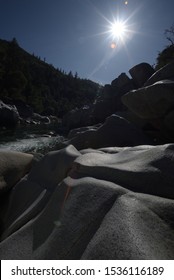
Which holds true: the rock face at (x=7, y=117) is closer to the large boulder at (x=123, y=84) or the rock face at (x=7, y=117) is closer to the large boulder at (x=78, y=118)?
the large boulder at (x=78, y=118)

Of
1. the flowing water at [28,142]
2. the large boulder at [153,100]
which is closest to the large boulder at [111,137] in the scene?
the large boulder at [153,100]

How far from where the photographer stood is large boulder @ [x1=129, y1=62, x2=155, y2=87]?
28.0m

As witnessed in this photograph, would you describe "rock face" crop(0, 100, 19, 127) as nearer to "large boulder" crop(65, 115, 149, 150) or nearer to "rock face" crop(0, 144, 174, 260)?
"large boulder" crop(65, 115, 149, 150)

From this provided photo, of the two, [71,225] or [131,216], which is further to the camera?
[71,225]

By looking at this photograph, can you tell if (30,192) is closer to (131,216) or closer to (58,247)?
(58,247)

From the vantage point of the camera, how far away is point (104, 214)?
10.2 ft

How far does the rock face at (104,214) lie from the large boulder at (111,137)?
556 centimetres

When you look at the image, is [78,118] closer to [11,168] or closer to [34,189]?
[11,168]

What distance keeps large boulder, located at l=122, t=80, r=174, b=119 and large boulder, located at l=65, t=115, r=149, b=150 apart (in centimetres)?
120

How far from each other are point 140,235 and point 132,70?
29401 mm

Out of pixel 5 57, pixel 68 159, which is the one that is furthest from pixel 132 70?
pixel 5 57

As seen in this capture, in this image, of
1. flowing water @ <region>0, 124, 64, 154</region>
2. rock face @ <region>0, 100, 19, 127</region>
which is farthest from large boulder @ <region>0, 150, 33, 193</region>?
rock face @ <region>0, 100, 19, 127</region>

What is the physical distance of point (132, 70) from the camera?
29.9 m
